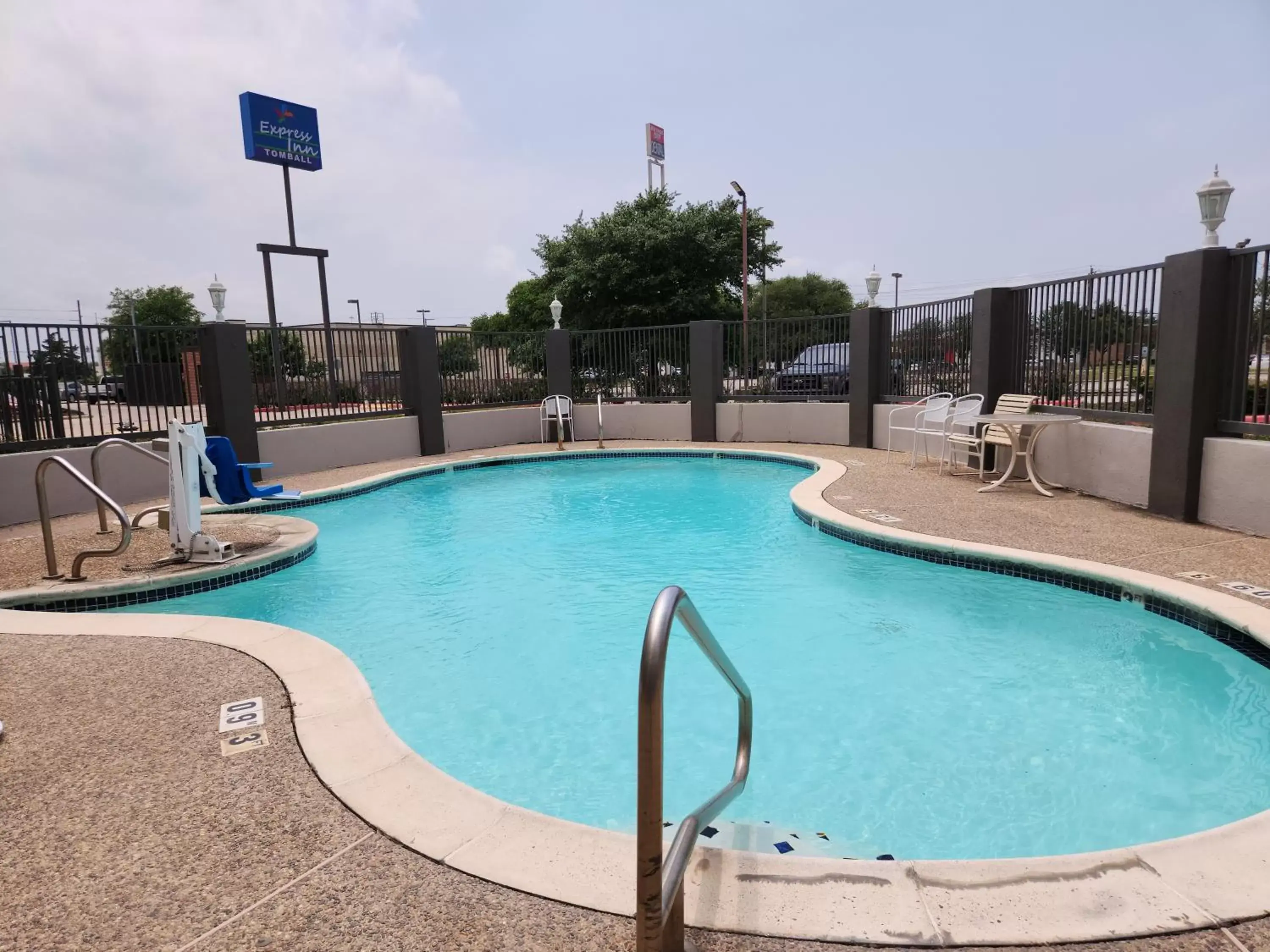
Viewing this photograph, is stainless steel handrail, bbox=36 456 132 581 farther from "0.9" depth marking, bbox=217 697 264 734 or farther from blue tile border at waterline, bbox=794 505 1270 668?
blue tile border at waterline, bbox=794 505 1270 668

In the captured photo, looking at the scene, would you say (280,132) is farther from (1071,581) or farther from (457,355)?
(1071,581)

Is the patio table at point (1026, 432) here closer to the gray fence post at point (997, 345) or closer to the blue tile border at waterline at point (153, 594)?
the gray fence post at point (997, 345)

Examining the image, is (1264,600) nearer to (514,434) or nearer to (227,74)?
(514,434)

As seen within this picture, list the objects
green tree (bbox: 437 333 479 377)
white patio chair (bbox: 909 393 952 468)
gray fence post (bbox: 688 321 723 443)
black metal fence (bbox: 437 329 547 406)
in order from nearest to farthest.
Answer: white patio chair (bbox: 909 393 952 468), green tree (bbox: 437 333 479 377), black metal fence (bbox: 437 329 547 406), gray fence post (bbox: 688 321 723 443)

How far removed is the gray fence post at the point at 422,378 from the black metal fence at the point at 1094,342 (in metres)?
9.11

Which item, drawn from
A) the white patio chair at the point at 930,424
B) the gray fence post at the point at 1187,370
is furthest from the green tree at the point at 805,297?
the gray fence post at the point at 1187,370

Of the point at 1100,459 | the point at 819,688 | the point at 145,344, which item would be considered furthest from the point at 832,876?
the point at 145,344

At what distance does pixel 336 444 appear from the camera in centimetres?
1152

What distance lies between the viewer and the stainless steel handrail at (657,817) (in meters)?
1.40

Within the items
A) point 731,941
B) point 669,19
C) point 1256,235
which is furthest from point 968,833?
point 669,19

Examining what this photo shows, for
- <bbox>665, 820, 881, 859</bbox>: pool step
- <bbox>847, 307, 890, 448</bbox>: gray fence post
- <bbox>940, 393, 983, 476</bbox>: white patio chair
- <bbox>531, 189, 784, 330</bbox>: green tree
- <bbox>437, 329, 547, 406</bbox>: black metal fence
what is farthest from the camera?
<bbox>531, 189, 784, 330</bbox>: green tree

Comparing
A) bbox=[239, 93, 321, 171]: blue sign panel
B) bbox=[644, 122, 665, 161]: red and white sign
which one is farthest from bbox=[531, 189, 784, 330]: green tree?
bbox=[644, 122, 665, 161]: red and white sign

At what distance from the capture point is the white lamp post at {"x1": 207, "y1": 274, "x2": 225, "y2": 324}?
10117mm

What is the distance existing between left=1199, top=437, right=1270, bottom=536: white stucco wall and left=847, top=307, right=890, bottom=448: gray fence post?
620cm
